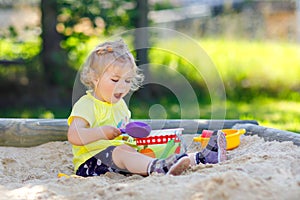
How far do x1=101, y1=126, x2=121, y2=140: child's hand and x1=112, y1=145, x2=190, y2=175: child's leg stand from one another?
9 cm

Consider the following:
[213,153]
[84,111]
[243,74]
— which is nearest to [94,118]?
[84,111]

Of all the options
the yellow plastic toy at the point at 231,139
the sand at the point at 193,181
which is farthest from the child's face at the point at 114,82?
the yellow plastic toy at the point at 231,139

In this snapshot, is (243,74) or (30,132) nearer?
(30,132)

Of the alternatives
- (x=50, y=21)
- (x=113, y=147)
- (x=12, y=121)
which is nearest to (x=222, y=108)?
(x=50, y=21)

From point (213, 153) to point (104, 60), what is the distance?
68 centimetres

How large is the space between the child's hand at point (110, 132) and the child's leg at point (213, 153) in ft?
1.18

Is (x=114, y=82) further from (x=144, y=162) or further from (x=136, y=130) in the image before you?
(x=144, y=162)

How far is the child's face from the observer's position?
282 centimetres

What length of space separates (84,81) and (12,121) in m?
0.75

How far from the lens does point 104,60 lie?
287cm

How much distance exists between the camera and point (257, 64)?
6.61 meters

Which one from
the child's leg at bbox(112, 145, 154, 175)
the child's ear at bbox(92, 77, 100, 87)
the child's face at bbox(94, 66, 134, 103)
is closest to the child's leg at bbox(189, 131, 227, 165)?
the child's leg at bbox(112, 145, 154, 175)

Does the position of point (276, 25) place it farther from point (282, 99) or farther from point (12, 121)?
point (12, 121)

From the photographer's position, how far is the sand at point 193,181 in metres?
1.94
